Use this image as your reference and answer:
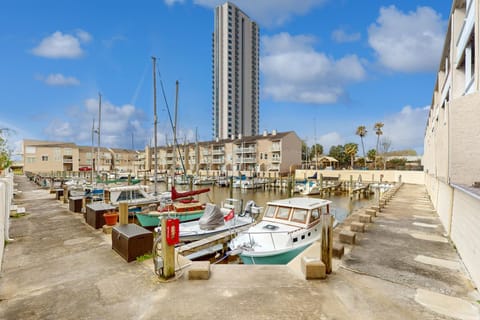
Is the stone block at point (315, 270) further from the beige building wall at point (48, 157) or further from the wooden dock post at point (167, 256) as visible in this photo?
the beige building wall at point (48, 157)

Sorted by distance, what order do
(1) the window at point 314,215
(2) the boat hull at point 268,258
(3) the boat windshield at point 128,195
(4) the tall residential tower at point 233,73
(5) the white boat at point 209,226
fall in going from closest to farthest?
1. (2) the boat hull at point 268,258
2. (1) the window at point 314,215
3. (5) the white boat at point 209,226
4. (3) the boat windshield at point 128,195
5. (4) the tall residential tower at point 233,73

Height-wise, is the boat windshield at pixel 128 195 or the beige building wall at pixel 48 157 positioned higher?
the beige building wall at pixel 48 157

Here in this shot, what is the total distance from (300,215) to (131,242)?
7036 millimetres

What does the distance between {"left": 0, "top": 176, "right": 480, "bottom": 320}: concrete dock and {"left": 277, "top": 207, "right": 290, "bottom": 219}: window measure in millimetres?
3177

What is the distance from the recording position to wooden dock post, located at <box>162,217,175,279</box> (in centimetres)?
592

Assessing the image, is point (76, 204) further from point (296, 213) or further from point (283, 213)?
point (296, 213)

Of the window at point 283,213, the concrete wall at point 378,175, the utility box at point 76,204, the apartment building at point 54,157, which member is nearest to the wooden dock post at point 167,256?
the window at point 283,213

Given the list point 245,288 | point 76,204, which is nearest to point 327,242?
point 245,288

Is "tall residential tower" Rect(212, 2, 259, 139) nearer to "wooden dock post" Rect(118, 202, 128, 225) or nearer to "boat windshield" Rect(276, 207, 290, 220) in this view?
"boat windshield" Rect(276, 207, 290, 220)

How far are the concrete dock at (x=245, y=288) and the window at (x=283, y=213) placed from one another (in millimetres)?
3177

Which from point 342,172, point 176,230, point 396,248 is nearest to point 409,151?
point 342,172

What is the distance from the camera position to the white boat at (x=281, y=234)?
356 inches

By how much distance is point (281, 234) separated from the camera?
9.62m

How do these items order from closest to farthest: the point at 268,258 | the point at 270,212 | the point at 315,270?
1. the point at 315,270
2. the point at 268,258
3. the point at 270,212
